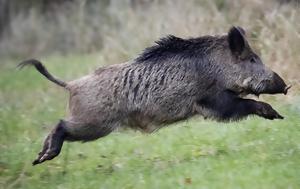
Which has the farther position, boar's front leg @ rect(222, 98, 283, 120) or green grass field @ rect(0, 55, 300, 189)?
boar's front leg @ rect(222, 98, 283, 120)

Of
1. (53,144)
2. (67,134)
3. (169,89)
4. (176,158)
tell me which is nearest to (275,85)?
(169,89)

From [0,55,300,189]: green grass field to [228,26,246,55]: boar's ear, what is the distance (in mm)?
1005

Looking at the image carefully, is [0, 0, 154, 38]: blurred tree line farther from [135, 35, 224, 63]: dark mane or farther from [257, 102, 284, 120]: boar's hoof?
[257, 102, 284, 120]: boar's hoof

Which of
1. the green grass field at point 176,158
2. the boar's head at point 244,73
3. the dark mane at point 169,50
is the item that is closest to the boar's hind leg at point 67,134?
the green grass field at point 176,158

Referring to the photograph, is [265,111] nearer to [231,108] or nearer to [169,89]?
[231,108]

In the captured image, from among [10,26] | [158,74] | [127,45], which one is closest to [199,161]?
[158,74]

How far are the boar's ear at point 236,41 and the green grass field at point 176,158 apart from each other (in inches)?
39.6

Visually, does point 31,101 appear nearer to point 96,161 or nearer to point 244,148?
point 96,161

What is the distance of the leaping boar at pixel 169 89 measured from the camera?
7578 millimetres

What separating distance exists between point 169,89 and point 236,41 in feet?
2.99

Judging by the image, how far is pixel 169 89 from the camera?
7703mm

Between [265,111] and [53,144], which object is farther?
[265,111]

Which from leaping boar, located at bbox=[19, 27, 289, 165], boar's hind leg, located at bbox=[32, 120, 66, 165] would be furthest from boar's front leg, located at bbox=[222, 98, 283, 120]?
boar's hind leg, located at bbox=[32, 120, 66, 165]

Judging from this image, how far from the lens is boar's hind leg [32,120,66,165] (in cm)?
745
